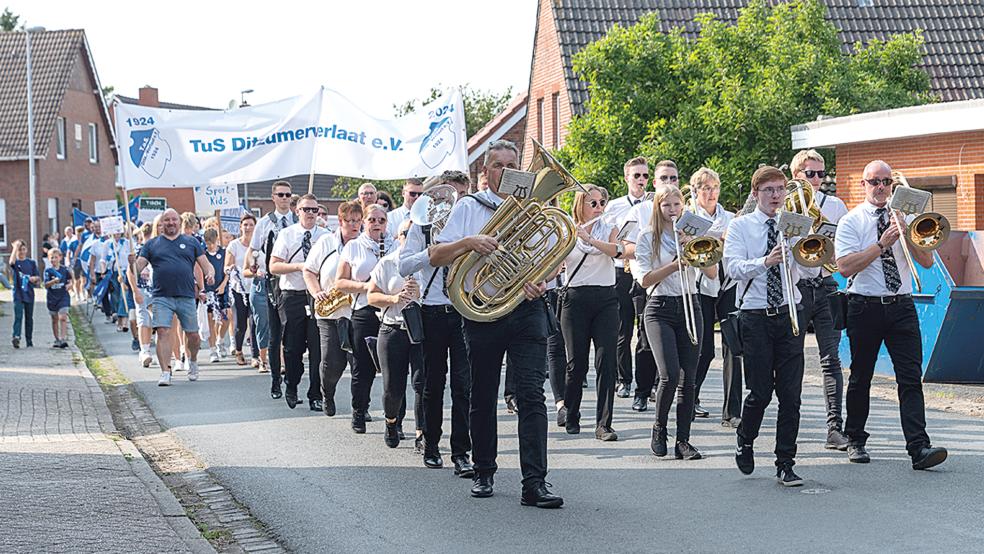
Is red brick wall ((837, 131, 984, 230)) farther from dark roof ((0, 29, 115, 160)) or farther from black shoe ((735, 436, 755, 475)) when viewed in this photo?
dark roof ((0, 29, 115, 160))

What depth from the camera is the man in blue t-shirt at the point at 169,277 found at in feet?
49.0

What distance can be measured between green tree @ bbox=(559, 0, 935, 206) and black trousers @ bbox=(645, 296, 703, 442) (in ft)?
41.2

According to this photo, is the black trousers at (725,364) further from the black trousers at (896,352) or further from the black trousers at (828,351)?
the black trousers at (896,352)

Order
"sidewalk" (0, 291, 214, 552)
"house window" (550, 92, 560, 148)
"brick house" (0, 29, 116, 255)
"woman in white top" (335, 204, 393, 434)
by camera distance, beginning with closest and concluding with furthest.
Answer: "sidewalk" (0, 291, 214, 552) < "woman in white top" (335, 204, 393, 434) < "house window" (550, 92, 560, 148) < "brick house" (0, 29, 116, 255)

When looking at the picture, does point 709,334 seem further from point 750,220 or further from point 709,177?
point 750,220

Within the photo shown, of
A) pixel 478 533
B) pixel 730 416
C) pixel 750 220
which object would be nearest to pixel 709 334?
pixel 730 416

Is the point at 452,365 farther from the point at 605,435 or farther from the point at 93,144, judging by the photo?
the point at 93,144

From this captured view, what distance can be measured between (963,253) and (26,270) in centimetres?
1365

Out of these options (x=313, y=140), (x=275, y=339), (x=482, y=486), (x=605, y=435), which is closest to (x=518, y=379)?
(x=482, y=486)

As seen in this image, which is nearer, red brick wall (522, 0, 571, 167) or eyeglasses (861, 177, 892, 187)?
eyeglasses (861, 177, 892, 187)

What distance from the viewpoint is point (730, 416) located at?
1102 centimetres

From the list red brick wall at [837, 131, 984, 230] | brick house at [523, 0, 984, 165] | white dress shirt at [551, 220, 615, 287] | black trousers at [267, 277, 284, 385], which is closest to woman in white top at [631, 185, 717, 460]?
white dress shirt at [551, 220, 615, 287]

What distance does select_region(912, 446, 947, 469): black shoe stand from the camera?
8508mm

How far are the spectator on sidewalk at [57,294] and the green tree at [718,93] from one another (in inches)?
328
